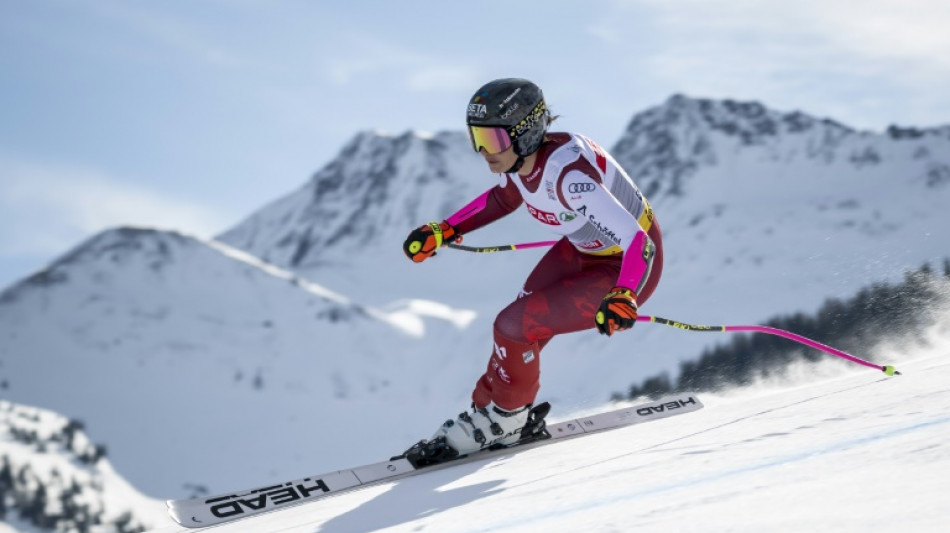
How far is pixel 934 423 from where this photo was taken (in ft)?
13.9

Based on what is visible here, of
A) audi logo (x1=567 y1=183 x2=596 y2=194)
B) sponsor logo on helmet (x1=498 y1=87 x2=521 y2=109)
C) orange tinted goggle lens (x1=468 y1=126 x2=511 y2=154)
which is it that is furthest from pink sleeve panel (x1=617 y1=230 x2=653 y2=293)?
sponsor logo on helmet (x1=498 y1=87 x2=521 y2=109)

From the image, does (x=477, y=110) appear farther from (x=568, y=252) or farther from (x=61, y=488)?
(x=61, y=488)

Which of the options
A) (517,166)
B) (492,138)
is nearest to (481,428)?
(517,166)

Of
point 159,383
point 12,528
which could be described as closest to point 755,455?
point 12,528

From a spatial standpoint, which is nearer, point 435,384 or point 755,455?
point 755,455

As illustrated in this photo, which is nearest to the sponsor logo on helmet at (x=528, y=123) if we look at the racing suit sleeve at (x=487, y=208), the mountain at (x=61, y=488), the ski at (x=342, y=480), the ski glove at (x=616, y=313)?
the racing suit sleeve at (x=487, y=208)

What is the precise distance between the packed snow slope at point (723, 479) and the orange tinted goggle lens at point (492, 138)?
2183 millimetres

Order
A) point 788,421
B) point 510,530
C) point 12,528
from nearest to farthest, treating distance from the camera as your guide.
A: point 510,530, point 788,421, point 12,528

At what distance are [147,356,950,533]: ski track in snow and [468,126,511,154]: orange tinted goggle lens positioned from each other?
2.18 meters

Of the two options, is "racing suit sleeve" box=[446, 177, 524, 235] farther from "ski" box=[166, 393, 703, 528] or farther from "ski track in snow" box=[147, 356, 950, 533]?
"ski track in snow" box=[147, 356, 950, 533]

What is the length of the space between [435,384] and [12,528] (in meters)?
85.1

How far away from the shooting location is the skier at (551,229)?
6.25 meters

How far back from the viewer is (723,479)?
402 centimetres

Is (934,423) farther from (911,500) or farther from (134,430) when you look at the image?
(134,430)
